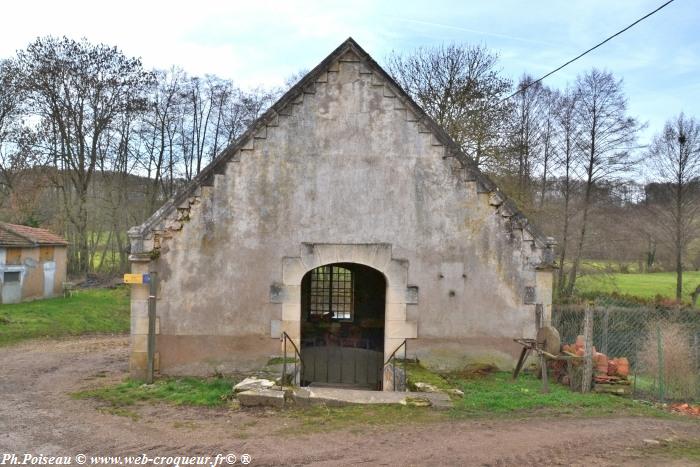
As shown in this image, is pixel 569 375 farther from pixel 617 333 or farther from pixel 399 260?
pixel 617 333

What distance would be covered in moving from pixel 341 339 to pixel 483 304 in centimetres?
513

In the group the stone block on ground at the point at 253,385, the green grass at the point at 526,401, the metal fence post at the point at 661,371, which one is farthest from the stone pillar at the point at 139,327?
the metal fence post at the point at 661,371

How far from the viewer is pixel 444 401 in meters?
8.70

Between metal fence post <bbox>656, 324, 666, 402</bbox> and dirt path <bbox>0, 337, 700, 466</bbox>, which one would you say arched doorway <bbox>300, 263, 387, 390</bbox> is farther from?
dirt path <bbox>0, 337, 700, 466</bbox>

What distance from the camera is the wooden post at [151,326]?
1019 centimetres

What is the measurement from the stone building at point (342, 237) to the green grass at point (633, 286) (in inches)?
743

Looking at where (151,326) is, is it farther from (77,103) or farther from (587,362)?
(77,103)

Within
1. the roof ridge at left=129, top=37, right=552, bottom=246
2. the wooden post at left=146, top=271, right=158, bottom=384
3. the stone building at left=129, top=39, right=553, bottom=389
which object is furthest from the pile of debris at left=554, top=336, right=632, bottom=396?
the wooden post at left=146, top=271, right=158, bottom=384

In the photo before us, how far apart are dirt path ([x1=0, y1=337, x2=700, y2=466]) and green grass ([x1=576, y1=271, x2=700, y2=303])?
2084 centimetres

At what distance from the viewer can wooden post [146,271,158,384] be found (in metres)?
10.2

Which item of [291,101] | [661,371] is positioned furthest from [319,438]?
[661,371]

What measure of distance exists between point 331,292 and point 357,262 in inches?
197

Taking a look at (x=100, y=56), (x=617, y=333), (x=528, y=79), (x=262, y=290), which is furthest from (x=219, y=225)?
(x=528, y=79)

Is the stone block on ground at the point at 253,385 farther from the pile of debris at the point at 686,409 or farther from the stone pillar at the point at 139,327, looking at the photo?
the pile of debris at the point at 686,409
